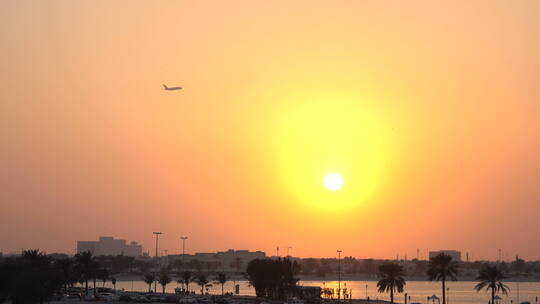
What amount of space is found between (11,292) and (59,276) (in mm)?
5549

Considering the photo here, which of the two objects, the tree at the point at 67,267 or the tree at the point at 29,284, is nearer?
the tree at the point at 29,284

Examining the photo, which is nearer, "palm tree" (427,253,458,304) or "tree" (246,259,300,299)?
"palm tree" (427,253,458,304)

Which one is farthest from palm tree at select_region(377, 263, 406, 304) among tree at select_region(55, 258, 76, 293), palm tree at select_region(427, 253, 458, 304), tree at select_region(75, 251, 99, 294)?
tree at select_region(55, 258, 76, 293)

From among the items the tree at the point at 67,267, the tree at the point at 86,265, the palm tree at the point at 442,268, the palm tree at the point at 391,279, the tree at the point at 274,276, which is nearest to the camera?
the palm tree at the point at 442,268

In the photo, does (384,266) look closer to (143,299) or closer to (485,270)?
(485,270)

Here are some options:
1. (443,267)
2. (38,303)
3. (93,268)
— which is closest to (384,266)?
(443,267)

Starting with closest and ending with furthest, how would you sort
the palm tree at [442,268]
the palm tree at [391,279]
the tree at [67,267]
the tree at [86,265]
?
the palm tree at [442,268] → the palm tree at [391,279] → the tree at [67,267] → the tree at [86,265]

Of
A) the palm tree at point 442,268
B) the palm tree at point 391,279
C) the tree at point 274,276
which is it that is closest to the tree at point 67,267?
the tree at point 274,276

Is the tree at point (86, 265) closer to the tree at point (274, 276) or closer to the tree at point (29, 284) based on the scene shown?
the tree at point (274, 276)

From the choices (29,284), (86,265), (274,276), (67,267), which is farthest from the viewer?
(67,267)

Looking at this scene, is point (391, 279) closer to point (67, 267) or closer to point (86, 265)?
point (86, 265)

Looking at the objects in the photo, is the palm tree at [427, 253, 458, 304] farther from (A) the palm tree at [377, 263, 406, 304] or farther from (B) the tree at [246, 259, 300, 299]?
(B) the tree at [246, 259, 300, 299]

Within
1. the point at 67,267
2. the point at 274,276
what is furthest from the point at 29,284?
the point at 67,267

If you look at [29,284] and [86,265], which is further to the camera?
[86,265]
